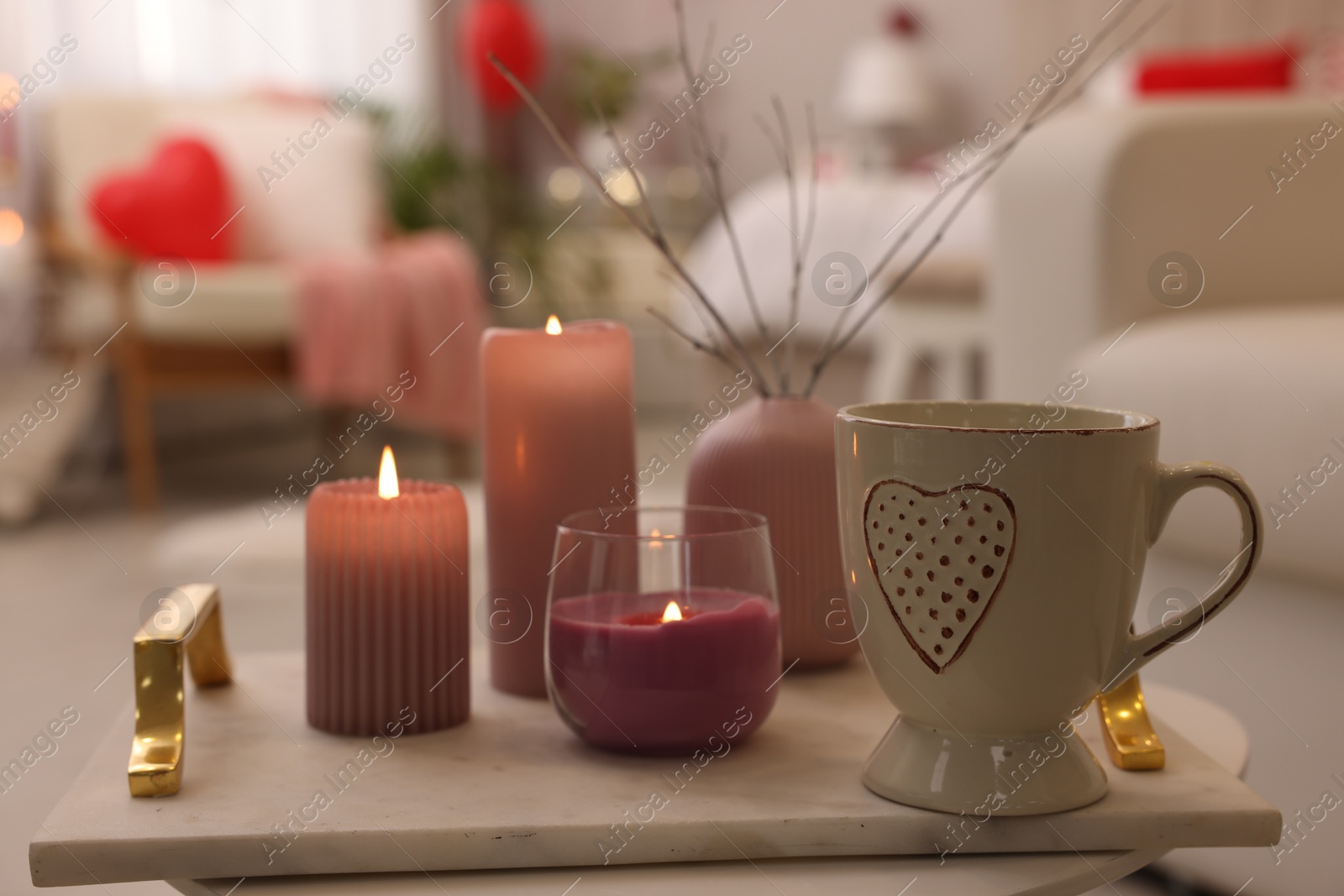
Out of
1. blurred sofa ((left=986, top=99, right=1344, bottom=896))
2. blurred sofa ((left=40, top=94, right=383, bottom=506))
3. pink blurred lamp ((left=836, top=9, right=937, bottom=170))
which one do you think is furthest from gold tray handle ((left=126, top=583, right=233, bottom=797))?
pink blurred lamp ((left=836, top=9, right=937, bottom=170))

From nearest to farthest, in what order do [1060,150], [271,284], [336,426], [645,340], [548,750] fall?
1. [548,750]
2. [1060,150]
3. [271,284]
4. [336,426]
5. [645,340]

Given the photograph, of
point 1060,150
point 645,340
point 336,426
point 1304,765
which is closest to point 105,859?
point 1304,765

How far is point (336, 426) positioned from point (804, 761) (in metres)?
2.75

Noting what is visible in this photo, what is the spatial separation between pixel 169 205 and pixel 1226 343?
222cm

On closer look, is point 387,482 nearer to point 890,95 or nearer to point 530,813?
point 530,813

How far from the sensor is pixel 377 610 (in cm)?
61

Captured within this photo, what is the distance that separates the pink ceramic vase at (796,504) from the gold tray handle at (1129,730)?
0.16 metres

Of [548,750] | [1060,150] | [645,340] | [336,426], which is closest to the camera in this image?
[548,750]

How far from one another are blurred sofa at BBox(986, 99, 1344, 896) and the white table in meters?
0.53

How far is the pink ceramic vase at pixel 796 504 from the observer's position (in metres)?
0.70

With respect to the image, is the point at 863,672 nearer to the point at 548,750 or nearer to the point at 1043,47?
the point at 548,750

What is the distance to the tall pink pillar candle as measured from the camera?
2.18 ft

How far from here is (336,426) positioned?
3.17 m

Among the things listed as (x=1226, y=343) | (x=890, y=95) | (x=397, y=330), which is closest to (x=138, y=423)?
(x=397, y=330)
